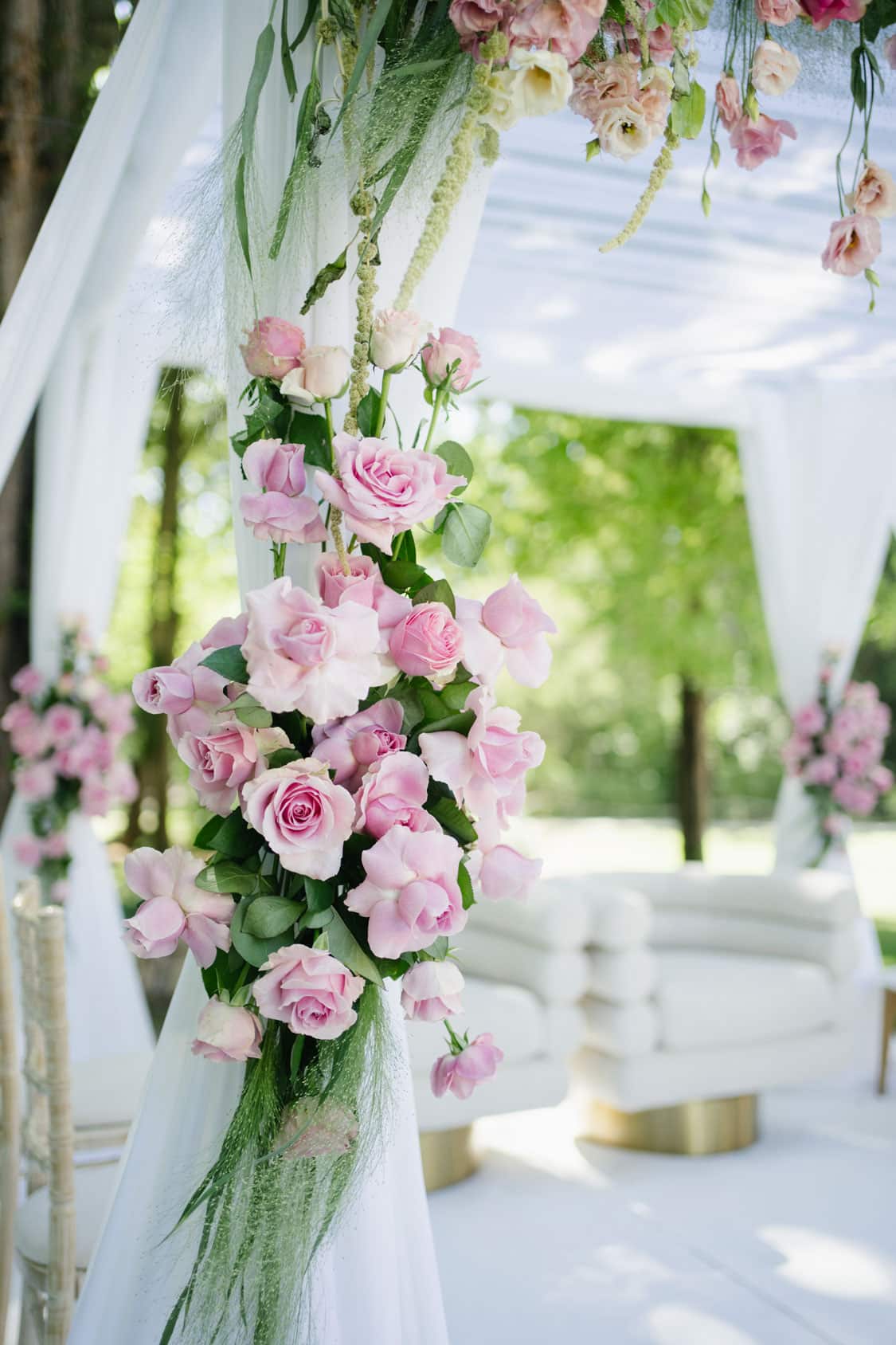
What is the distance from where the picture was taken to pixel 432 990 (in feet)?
4.01

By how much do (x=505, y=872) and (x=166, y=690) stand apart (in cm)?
41

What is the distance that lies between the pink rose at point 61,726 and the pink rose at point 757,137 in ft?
9.66

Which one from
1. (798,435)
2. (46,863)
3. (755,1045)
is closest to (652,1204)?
(755,1045)

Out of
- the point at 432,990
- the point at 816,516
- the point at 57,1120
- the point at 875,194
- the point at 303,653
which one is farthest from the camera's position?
the point at 816,516

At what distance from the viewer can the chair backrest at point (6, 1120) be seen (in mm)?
1912

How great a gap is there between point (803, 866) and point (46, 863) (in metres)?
3.31

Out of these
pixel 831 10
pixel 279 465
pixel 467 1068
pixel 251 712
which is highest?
pixel 831 10

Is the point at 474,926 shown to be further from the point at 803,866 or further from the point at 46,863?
the point at 803,866

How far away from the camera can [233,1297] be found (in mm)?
1259

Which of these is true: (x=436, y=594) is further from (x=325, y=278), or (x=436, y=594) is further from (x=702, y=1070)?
(x=702, y=1070)

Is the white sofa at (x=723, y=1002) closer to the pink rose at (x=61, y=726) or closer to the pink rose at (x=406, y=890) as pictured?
the pink rose at (x=61, y=726)

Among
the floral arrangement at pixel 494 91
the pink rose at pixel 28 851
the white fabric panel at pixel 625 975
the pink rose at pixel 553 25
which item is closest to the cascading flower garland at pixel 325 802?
the floral arrangement at pixel 494 91

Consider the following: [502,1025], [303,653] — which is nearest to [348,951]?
[303,653]

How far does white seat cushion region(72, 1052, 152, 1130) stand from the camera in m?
2.49
